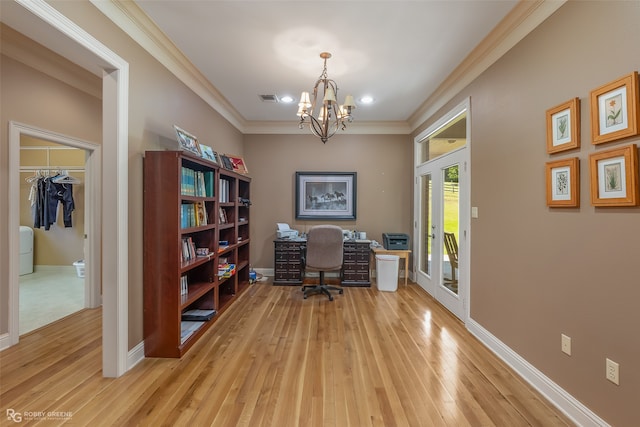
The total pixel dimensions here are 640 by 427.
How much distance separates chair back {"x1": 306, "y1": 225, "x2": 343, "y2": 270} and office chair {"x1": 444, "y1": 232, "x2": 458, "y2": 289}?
143 cm

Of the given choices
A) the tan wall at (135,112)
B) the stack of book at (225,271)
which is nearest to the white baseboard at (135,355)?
the tan wall at (135,112)

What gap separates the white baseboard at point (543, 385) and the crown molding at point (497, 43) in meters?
2.53

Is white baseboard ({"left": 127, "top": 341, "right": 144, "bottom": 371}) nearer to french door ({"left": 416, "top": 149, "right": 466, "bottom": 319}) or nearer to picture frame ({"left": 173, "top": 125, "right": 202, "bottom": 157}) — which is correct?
picture frame ({"left": 173, "top": 125, "right": 202, "bottom": 157})

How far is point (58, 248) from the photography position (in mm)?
5117

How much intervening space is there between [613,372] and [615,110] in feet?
4.59

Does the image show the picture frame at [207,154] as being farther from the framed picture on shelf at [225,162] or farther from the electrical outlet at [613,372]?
the electrical outlet at [613,372]

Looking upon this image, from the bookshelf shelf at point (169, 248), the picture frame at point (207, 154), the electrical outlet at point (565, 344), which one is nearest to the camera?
the electrical outlet at point (565, 344)

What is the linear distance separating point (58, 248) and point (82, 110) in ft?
11.2

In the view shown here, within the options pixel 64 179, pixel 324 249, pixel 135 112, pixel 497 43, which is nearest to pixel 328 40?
pixel 497 43

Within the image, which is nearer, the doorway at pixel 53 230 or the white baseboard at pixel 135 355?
the white baseboard at pixel 135 355

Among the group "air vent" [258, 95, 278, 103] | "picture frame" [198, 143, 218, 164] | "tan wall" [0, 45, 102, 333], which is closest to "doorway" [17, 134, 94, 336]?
"tan wall" [0, 45, 102, 333]

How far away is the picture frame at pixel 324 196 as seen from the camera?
16.6 feet

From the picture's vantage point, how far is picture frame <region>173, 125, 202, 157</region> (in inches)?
98.1

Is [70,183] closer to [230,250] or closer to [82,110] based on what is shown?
[82,110]
